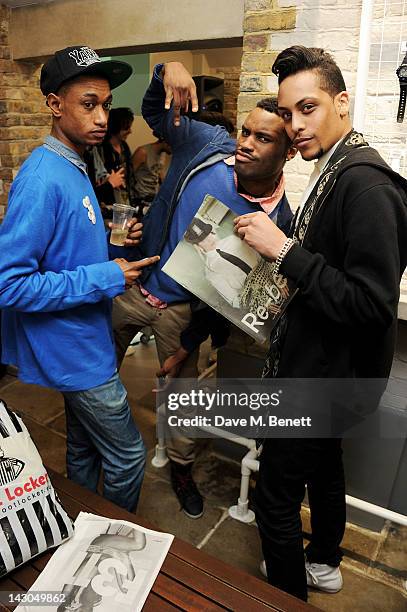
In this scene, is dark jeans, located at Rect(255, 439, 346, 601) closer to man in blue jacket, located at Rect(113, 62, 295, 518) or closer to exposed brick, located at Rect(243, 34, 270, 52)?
man in blue jacket, located at Rect(113, 62, 295, 518)

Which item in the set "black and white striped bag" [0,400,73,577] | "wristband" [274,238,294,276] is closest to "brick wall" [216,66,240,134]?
"wristband" [274,238,294,276]

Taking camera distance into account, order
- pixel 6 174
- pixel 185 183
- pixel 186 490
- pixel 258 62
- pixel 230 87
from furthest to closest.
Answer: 1. pixel 230 87
2. pixel 6 174
3. pixel 186 490
4. pixel 258 62
5. pixel 185 183

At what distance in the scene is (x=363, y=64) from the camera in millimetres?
1778

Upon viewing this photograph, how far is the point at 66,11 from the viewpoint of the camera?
287 cm

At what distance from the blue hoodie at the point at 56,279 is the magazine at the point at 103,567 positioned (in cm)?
41

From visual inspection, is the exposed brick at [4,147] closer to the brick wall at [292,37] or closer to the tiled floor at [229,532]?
the tiled floor at [229,532]

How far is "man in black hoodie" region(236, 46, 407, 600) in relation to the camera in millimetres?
1120

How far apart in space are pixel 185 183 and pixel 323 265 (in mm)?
719

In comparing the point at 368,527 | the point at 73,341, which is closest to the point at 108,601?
the point at 73,341

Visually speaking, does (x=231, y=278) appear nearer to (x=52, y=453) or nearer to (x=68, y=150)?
(x=68, y=150)

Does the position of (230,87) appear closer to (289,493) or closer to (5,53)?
(5,53)

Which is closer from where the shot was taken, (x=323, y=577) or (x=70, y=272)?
(x=70, y=272)

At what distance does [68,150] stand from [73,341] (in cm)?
55

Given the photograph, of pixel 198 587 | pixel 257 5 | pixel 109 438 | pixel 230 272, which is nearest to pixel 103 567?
pixel 198 587
